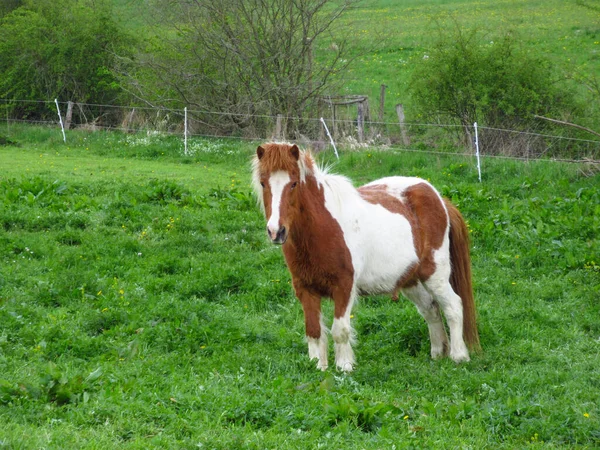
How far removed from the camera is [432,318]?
726cm

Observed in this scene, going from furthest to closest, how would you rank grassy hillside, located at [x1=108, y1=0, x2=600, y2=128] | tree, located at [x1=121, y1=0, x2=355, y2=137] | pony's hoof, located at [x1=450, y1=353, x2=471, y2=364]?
grassy hillside, located at [x1=108, y1=0, x2=600, y2=128] → tree, located at [x1=121, y1=0, x2=355, y2=137] → pony's hoof, located at [x1=450, y1=353, x2=471, y2=364]

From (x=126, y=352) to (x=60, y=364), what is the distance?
58 cm

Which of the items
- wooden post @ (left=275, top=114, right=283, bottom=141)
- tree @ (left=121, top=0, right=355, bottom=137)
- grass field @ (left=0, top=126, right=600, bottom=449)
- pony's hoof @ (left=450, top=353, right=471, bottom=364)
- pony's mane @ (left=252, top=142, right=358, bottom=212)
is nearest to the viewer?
grass field @ (left=0, top=126, right=600, bottom=449)

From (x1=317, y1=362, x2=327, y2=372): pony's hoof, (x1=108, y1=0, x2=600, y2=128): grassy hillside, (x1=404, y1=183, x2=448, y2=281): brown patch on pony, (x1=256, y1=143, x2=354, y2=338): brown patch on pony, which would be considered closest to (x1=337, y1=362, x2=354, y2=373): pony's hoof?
(x1=317, y1=362, x2=327, y2=372): pony's hoof

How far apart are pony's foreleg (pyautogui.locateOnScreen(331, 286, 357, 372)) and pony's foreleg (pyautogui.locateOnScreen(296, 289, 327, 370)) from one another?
110mm

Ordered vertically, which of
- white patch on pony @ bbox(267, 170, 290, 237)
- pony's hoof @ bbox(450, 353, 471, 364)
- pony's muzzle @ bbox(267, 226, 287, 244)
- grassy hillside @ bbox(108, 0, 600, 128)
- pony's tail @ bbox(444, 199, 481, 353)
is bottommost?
pony's hoof @ bbox(450, 353, 471, 364)

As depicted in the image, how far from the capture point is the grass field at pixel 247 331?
4.89 m

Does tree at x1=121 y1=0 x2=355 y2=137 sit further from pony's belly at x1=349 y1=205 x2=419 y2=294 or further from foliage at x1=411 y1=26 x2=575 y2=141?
pony's belly at x1=349 y1=205 x2=419 y2=294

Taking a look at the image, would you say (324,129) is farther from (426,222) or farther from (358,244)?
(358,244)

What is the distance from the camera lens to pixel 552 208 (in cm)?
1116

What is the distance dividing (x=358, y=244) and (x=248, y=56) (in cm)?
1410

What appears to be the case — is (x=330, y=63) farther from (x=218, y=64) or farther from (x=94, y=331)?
(x=94, y=331)

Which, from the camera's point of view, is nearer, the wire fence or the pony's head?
the pony's head

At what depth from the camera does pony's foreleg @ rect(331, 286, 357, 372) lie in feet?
20.9
